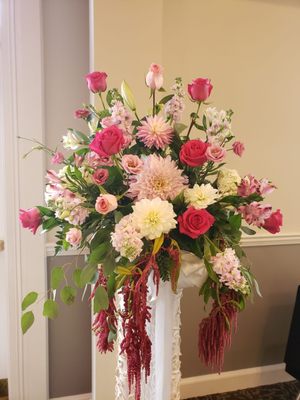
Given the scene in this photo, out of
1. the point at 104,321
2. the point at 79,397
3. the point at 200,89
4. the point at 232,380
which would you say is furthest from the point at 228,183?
the point at 232,380

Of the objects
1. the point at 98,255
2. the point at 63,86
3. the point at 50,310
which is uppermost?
the point at 63,86

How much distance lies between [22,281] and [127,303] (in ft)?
3.63

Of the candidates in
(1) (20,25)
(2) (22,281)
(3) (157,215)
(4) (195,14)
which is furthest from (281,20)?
(2) (22,281)

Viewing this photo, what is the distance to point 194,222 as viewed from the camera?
0.78 meters

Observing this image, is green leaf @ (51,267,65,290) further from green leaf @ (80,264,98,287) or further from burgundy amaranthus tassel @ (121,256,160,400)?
burgundy amaranthus tassel @ (121,256,160,400)

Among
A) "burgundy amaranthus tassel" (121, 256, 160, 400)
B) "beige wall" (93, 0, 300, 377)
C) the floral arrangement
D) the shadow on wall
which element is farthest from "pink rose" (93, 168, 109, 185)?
the shadow on wall

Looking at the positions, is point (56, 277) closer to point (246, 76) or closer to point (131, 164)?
point (131, 164)

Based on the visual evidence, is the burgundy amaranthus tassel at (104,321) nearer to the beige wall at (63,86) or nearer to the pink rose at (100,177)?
the pink rose at (100,177)

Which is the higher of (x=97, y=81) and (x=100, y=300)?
(x=97, y=81)

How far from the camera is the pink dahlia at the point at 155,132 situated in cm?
84

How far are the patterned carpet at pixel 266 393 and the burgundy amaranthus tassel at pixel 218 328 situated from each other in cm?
143

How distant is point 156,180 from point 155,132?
0.42ft

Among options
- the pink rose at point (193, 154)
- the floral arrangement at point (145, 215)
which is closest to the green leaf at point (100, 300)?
the floral arrangement at point (145, 215)

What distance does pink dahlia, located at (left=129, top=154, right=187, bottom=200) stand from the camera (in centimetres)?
81
